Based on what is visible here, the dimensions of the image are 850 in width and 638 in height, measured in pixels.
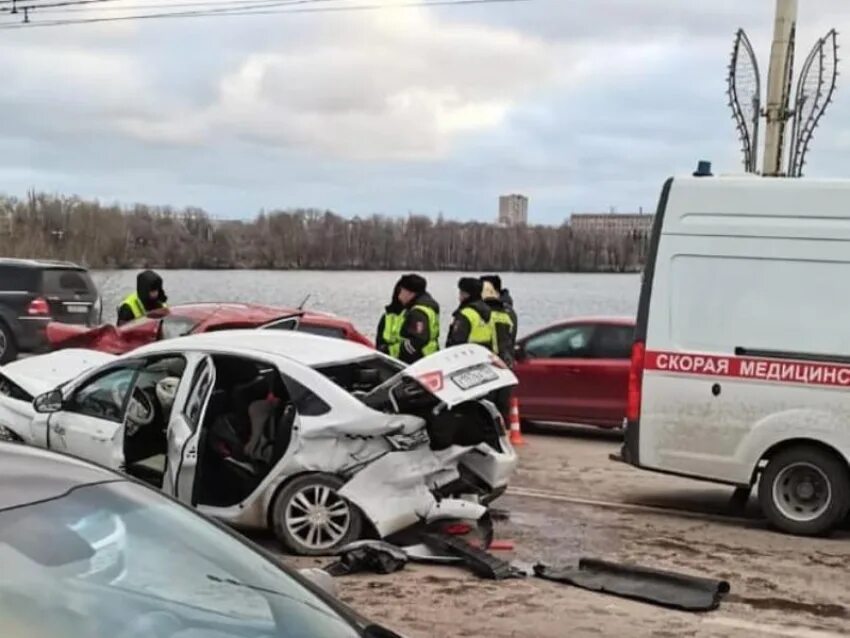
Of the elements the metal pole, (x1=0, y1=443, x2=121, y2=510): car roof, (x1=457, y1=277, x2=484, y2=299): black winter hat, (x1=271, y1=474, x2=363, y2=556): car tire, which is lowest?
(x1=271, y1=474, x2=363, y2=556): car tire

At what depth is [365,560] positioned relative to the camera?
7332mm

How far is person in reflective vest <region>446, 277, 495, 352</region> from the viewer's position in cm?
1218

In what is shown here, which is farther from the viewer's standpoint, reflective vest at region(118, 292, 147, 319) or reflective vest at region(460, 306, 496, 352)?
reflective vest at region(118, 292, 147, 319)

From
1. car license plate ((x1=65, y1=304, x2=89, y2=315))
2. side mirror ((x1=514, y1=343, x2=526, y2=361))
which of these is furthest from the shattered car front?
car license plate ((x1=65, y1=304, x2=89, y2=315))

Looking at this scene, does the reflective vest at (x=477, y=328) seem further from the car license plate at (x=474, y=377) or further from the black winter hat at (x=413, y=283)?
the car license plate at (x=474, y=377)

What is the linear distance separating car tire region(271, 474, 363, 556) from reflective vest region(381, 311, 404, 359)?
4331 mm

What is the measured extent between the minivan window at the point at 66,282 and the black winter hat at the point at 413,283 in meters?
9.87

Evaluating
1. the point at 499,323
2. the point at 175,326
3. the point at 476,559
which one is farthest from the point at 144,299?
the point at 476,559

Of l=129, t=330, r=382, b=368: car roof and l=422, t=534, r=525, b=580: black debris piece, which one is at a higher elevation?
l=129, t=330, r=382, b=368: car roof

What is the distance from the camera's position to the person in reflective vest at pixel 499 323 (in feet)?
41.5

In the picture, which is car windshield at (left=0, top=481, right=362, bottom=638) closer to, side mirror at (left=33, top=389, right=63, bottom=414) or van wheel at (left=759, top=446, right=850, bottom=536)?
side mirror at (left=33, top=389, right=63, bottom=414)

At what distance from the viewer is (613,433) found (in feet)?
48.0

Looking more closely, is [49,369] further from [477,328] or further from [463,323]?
[477,328]

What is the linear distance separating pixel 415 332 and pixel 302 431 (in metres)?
3.79
